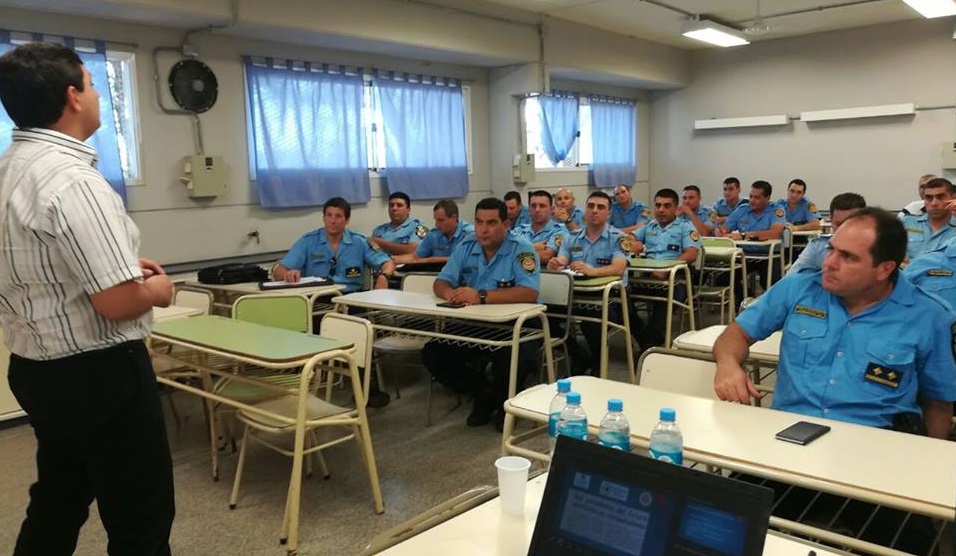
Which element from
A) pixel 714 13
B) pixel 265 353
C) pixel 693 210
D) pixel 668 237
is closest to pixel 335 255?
pixel 265 353

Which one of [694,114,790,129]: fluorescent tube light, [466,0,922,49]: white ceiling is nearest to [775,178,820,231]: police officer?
[694,114,790,129]: fluorescent tube light

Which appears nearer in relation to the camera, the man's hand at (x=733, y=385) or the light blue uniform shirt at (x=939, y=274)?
the man's hand at (x=733, y=385)

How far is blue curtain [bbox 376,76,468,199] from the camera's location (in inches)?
254

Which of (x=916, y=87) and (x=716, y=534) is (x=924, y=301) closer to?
(x=716, y=534)

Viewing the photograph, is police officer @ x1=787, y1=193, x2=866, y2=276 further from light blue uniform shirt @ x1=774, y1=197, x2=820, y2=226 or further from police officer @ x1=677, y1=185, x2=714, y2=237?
light blue uniform shirt @ x1=774, y1=197, x2=820, y2=226

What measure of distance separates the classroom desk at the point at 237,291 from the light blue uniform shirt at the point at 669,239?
9.11 ft

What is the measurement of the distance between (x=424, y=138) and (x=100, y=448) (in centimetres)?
544

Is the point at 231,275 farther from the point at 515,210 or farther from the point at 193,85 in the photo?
the point at 515,210

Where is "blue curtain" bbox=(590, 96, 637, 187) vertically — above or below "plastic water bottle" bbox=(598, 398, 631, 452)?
above

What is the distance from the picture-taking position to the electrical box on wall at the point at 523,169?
738cm

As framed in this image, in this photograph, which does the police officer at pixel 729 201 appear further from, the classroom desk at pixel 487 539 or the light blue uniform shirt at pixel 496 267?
the classroom desk at pixel 487 539

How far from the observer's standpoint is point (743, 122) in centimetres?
923

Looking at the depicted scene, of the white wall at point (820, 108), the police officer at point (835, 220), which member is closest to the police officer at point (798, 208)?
the white wall at point (820, 108)

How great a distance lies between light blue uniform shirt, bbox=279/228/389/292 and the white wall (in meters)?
6.32
